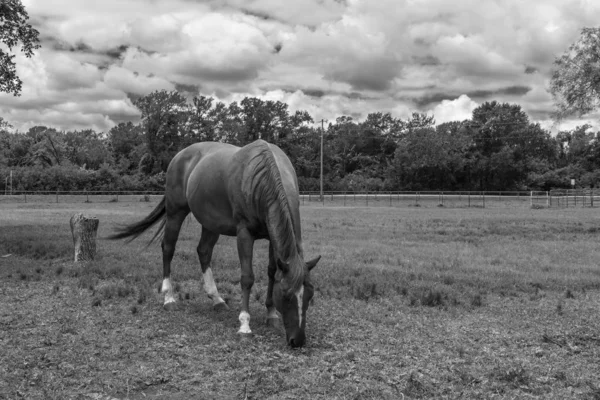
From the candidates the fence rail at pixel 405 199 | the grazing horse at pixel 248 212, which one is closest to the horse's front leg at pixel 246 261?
the grazing horse at pixel 248 212

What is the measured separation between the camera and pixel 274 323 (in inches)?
223

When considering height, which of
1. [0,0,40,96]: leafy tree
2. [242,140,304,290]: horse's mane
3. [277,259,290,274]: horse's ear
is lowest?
[277,259,290,274]: horse's ear

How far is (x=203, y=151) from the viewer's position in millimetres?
7098

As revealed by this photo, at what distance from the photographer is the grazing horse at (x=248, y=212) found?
4.90 meters

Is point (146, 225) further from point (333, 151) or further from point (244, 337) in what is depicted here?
point (333, 151)

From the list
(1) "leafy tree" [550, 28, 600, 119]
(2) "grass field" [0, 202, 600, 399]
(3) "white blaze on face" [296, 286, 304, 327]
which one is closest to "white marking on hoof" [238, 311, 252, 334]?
(2) "grass field" [0, 202, 600, 399]

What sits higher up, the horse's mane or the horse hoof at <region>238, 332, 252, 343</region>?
the horse's mane

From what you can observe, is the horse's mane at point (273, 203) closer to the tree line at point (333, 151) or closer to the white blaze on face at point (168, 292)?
the white blaze on face at point (168, 292)

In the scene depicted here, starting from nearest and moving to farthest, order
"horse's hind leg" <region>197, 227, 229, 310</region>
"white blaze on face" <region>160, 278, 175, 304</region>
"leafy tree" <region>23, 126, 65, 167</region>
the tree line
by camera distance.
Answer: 1. "white blaze on face" <region>160, 278, 175, 304</region>
2. "horse's hind leg" <region>197, 227, 229, 310</region>
3. the tree line
4. "leafy tree" <region>23, 126, 65, 167</region>

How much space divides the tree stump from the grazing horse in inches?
139

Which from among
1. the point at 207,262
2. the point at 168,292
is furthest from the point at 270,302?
the point at 168,292

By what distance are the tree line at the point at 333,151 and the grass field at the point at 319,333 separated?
2040 inches

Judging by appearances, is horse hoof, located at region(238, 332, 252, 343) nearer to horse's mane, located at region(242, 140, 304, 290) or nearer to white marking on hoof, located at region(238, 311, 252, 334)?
white marking on hoof, located at region(238, 311, 252, 334)

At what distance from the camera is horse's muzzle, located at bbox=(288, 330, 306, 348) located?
4840mm
